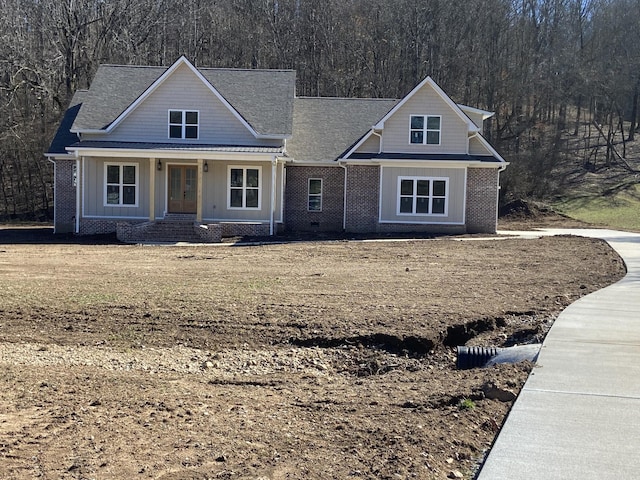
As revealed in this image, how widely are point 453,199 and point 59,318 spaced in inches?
812

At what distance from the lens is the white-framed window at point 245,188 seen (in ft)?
94.0

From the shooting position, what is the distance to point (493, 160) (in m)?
28.8

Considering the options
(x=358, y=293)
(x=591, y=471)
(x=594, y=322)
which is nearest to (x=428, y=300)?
(x=358, y=293)

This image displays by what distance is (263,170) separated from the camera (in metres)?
28.6

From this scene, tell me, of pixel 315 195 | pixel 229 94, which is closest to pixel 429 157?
pixel 315 195

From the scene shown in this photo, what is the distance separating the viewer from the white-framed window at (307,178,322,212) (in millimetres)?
30172

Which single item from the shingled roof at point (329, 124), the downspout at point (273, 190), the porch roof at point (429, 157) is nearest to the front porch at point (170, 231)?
the downspout at point (273, 190)

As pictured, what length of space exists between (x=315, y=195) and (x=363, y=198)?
2.13m

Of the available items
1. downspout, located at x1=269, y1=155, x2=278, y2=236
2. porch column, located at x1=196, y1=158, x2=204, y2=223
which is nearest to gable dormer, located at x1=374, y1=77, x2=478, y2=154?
downspout, located at x1=269, y1=155, x2=278, y2=236

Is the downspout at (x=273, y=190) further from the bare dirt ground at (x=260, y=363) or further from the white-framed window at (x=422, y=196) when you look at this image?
the bare dirt ground at (x=260, y=363)

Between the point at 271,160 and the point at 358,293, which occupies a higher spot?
the point at 271,160

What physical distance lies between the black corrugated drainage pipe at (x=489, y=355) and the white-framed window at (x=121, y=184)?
22.0 meters

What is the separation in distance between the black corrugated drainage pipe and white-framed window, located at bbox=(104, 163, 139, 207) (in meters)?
22.0

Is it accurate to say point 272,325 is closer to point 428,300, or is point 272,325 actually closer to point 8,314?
point 428,300
